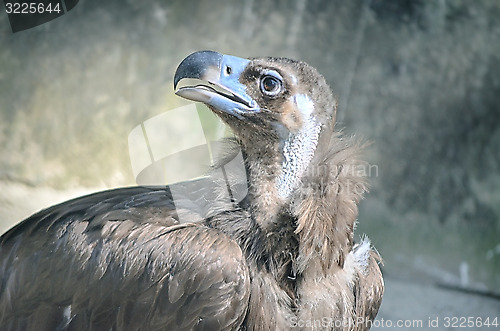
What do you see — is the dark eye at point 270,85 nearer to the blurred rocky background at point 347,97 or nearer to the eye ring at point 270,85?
the eye ring at point 270,85

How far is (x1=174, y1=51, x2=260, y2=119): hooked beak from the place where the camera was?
9.60 feet

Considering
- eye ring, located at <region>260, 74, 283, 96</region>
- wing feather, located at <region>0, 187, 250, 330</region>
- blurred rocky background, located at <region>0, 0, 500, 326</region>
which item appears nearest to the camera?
wing feather, located at <region>0, 187, 250, 330</region>

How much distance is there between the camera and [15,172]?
5.68 meters

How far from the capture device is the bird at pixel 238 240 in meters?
2.90

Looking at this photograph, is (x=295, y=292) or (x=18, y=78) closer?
(x=295, y=292)

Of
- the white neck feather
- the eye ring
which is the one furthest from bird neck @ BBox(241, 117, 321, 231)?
the eye ring

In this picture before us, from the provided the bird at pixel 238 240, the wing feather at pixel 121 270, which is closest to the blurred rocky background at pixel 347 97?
the wing feather at pixel 121 270

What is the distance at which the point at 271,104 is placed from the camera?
3008 millimetres

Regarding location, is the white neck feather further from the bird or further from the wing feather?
the wing feather

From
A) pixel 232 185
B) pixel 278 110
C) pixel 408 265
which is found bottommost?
pixel 408 265

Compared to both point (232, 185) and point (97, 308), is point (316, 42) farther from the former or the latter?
point (97, 308)

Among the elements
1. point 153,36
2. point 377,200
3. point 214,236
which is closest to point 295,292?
point 214,236

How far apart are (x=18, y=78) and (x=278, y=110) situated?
130 inches

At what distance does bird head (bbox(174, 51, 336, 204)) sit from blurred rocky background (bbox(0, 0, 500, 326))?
8.91 feet
